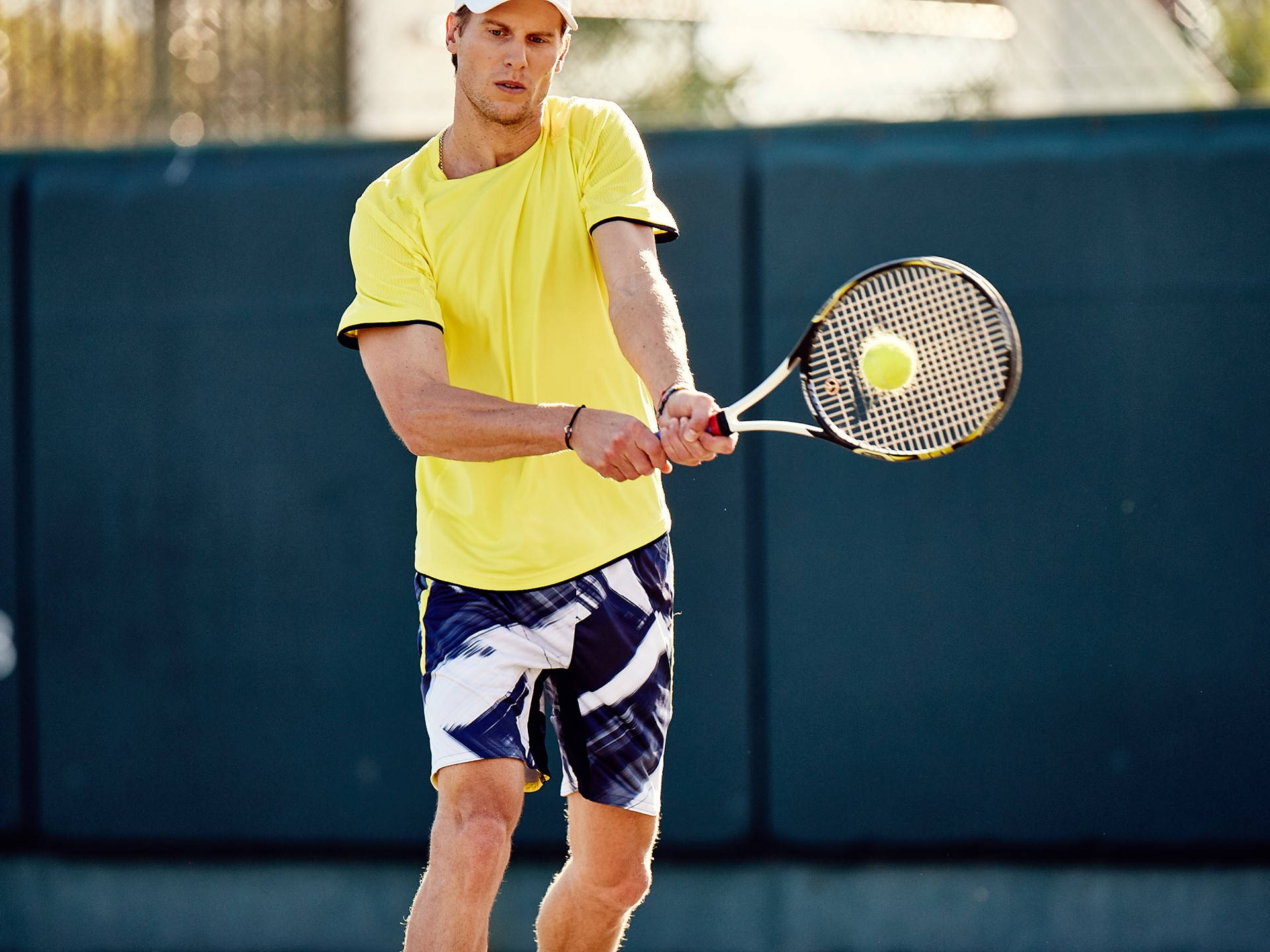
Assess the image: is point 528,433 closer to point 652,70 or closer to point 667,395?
point 667,395

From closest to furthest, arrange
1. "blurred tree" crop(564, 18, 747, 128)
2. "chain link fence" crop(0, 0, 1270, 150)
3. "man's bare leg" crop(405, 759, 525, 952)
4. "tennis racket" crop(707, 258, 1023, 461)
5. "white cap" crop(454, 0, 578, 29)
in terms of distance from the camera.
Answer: "man's bare leg" crop(405, 759, 525, 952) → "white cap" crop(454, 0, 578, 29) → "tennis racket" crop(707, 258, 1023, 461) → "chain link fence" crop(0, 0, 1270, 150) → "blurred tree" crop(564, 18, 747, 128)

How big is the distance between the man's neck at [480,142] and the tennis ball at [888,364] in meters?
0.83

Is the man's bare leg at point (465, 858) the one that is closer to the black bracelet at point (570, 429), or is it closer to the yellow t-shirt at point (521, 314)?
the yellow t-shirt at point (521, 314)

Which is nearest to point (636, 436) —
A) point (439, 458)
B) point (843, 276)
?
point (439, 458)

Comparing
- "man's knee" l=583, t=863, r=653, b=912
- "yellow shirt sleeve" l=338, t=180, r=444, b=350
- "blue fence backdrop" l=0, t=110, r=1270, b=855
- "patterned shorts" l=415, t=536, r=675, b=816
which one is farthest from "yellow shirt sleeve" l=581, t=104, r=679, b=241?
"blue fence backdrop" l=0, t=110, r=1270, b=855

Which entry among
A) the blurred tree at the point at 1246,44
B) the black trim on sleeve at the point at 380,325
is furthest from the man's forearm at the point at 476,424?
the blurred tree at the point at 1246,44

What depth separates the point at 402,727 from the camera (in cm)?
478

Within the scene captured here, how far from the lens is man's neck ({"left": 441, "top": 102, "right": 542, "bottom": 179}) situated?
10.0 feet

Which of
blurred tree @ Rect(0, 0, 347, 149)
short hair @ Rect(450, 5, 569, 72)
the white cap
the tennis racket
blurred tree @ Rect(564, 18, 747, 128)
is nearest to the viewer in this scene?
the white cap

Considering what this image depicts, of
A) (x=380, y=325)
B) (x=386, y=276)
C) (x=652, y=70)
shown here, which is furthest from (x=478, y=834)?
(x=652, y=70)

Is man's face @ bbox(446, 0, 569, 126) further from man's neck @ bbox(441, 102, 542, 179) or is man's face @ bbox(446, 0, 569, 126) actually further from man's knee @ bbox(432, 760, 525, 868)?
man's knee @ bbox(432, 760, 525, 868)

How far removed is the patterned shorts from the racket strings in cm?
52

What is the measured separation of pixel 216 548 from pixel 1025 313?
2.65 m

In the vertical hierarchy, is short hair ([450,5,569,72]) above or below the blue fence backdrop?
above
